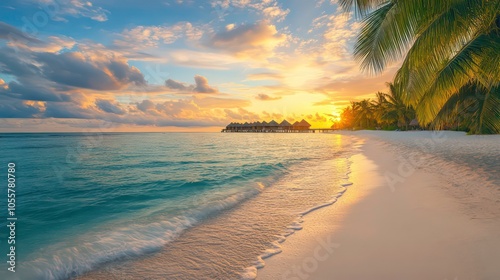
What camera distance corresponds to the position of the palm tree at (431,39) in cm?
530

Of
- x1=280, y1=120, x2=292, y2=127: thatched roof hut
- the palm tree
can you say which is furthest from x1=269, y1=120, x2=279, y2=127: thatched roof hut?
the palm tree

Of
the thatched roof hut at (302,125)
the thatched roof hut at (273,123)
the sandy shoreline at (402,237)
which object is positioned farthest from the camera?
the thatched roof hut at (273,123)

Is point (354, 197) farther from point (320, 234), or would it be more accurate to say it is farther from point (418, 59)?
point (418, 59)

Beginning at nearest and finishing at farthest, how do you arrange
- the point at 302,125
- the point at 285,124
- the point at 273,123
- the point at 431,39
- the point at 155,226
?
the point at 155,226, the point at 431,39, the point at 302,125, the point at 285,124, the point at 273,123

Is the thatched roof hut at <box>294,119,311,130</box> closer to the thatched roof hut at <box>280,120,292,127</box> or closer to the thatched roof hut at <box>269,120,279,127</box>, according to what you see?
the thatched roof hut at <box>280,120,292,127</box>

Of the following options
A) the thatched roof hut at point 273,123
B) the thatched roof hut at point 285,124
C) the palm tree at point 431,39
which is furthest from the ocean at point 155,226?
the thatched roof hut at point 285,124

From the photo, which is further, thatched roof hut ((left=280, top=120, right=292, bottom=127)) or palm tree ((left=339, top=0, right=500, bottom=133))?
thatched roof hut ((left=280, top=120, right=292, bottom=127))

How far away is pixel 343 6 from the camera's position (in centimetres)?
601

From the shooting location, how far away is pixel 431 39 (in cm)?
555

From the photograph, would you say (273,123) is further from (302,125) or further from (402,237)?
(402,237)

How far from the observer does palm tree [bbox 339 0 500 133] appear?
17.4 ft

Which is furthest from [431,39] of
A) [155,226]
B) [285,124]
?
[285,124]

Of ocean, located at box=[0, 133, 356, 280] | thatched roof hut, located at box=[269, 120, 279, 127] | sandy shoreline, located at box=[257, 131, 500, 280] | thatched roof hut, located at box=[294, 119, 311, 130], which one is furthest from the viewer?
thatched roof hut, located at box=[269, 120, 279, 127]

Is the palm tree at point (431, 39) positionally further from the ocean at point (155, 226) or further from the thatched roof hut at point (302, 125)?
the thatched roof hut at point (302, 125)
